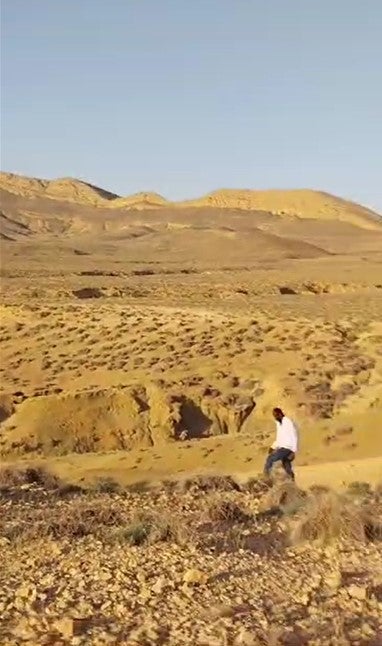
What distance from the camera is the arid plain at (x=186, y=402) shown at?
6.76 m

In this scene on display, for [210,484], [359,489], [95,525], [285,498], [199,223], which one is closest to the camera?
[95,525]

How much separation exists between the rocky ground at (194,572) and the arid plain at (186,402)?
0.03 m

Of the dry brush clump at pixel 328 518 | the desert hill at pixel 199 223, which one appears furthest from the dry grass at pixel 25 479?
the desert hill at pixel 199 223

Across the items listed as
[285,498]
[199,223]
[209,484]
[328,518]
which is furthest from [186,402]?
[199,223]

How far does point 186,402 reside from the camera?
2422 centimetres

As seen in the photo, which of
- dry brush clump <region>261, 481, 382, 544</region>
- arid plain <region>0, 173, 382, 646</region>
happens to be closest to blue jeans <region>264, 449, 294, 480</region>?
arid plain <region>0, 173, 382, 646</region>

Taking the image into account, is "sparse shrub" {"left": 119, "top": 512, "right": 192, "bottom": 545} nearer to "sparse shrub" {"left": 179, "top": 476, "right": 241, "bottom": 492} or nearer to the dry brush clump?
the dry brush clump

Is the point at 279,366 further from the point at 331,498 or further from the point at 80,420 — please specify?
the point at 331,498

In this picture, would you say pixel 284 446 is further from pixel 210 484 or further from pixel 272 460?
pixel 210 484

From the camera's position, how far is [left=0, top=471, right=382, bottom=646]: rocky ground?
6195mm

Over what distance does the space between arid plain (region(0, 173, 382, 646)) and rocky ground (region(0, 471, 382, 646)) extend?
0.10ft

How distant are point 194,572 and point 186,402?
17.1 m

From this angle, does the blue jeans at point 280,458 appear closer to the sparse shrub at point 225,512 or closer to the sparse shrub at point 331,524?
the sparse shrub at point 225,512

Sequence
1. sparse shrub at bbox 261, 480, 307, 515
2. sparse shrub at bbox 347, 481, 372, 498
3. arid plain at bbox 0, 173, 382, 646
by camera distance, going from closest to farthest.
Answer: arid plain at bbox 0, 173, 382, 646, sparse shrub at bbox 261, 480, 307, 515, sparse shrub at bbox 347, 481, 372, 498
